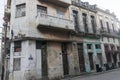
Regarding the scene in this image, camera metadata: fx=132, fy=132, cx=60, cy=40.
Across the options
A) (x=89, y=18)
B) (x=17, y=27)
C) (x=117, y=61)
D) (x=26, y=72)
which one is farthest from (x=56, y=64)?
(x=117, y=61)

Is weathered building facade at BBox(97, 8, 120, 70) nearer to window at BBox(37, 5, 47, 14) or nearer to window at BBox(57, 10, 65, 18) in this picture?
window at BBox(57, 10, 65, 18)

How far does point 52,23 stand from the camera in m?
14.2

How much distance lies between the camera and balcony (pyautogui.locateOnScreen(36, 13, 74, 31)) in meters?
13.5

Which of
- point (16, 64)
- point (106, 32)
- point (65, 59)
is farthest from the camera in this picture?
point (106, 32)

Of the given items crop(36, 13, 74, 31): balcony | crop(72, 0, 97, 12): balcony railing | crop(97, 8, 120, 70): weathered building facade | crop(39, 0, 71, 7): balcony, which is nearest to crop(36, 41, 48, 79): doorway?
crop(36, 13, 74, 31): balcony

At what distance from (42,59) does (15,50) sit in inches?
115

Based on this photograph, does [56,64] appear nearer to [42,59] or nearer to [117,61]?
[42,59]

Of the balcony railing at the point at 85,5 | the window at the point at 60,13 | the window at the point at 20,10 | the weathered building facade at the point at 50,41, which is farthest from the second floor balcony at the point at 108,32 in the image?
the window at the point at 20,10

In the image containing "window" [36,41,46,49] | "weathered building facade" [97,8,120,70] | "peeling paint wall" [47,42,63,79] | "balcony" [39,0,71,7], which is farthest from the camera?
"weathered building facade" [97,8,120,70]

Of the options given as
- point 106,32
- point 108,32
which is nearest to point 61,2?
point 106,32

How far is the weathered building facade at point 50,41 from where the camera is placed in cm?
1308

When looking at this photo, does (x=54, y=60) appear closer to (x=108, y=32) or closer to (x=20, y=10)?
(x=20, y=10)

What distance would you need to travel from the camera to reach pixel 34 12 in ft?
46.7

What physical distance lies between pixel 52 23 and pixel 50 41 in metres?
2.01
